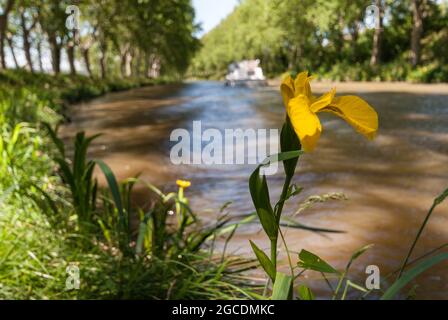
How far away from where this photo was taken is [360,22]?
89.9 ft

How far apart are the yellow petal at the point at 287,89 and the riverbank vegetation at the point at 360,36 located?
17.4 m

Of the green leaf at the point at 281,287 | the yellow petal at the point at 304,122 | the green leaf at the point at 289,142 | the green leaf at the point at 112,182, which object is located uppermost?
the yellow petal at the point at 304,122

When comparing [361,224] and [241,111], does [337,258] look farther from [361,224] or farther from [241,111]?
[241,111]

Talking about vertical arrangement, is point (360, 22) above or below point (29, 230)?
above

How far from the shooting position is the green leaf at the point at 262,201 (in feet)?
1.40

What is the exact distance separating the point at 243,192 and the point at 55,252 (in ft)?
5.56

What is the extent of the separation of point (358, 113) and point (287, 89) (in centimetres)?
7

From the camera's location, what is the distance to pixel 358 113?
383mm
